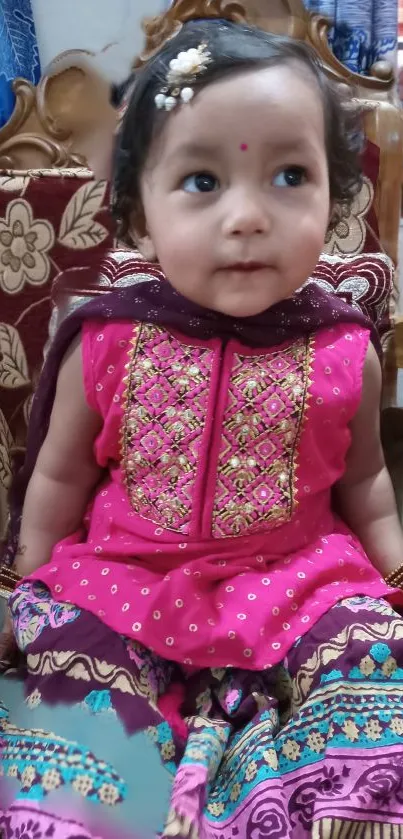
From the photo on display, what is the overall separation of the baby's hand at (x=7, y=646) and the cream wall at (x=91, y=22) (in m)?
0.52

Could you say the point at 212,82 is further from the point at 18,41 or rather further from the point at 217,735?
the point at 217,735

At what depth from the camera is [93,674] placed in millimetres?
590

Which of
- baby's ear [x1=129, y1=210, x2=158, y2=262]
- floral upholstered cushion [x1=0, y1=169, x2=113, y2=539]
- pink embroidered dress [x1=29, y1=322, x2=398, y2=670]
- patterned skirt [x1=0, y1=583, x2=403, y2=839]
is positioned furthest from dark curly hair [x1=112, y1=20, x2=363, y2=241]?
patterned skirt [x1=0, y1=583, x2=403, y2=839]

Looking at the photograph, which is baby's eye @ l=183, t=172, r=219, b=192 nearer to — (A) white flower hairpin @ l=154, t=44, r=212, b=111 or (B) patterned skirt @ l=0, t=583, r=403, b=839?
(A) white flower hairpin @ l=154, t=44, r=212, b=111

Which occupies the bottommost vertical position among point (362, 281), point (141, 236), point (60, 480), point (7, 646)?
point (7, 646)

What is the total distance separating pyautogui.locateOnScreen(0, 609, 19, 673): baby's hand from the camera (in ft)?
2.27

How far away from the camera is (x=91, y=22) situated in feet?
1.79

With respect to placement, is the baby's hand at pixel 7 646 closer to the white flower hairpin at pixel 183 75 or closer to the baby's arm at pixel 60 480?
the baby's arm at pixel 60 480

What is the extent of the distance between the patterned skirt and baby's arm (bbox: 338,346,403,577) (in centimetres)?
14

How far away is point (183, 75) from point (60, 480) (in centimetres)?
40

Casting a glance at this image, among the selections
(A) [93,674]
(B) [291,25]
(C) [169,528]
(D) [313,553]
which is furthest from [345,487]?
(B) [291,25]

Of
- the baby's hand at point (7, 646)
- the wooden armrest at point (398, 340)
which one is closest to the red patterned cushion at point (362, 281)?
the wooden armrest at point (398, 340)

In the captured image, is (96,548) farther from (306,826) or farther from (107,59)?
(107,59)

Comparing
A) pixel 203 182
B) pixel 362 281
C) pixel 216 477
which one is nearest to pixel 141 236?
pixel 203 182
